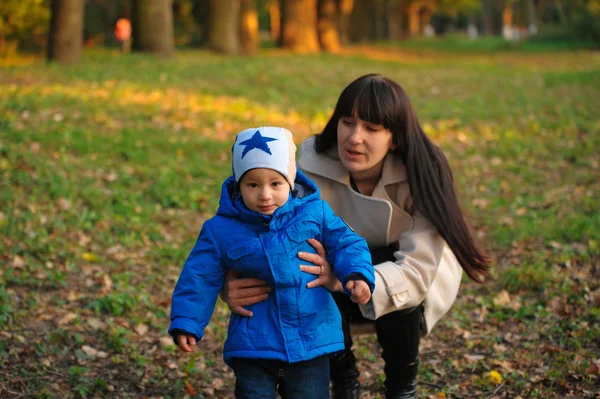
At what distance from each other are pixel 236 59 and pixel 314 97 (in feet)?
17.0

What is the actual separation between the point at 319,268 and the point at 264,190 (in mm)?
422

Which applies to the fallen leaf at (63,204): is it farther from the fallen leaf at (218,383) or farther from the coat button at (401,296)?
the coat button at (401,296)

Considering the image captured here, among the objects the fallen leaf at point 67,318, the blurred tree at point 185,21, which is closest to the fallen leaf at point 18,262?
the fallen leaf at point 67,318

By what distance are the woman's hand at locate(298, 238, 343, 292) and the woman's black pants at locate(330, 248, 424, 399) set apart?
1.96 ft

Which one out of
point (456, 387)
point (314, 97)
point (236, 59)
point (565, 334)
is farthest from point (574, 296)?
point (236, 59)

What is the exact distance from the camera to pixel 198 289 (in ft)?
10.3

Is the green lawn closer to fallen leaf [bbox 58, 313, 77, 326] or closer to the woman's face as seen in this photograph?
fallen leaf [bbox 58, 313, 77, 326]

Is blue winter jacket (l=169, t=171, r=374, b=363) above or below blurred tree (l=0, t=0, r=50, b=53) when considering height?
below

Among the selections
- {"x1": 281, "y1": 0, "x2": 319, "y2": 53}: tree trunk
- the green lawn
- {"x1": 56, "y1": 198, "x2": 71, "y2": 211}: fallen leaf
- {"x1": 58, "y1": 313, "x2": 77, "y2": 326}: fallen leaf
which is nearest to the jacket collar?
the green lawn

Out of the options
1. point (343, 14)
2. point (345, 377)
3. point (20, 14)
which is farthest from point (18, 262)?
point (343, 14)

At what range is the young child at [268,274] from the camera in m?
3.09

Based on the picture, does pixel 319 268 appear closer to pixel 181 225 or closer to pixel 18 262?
pixel 18 262

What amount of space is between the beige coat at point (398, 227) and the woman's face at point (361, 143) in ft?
0.44

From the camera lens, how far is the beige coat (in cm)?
373
